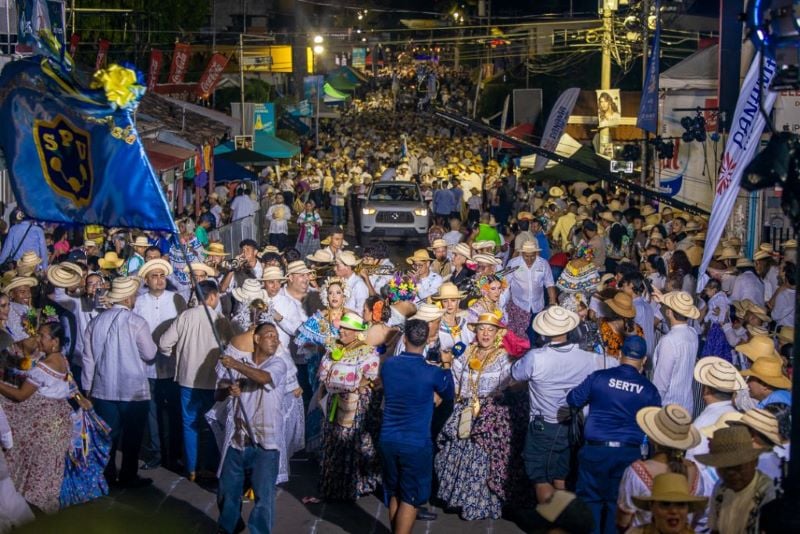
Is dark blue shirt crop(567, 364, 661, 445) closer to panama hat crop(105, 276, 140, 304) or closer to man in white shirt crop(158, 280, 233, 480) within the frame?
man in white shirt crop(158, 280, 233, 480)

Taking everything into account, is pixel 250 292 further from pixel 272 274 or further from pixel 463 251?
pixel 463 251

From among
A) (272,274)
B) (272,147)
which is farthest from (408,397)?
(272,147)

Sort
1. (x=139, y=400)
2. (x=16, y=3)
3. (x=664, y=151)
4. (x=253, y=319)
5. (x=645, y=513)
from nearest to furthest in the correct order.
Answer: (x=645, y=513) < (x=139, y=400) < (x=253, y=319) < (x=16, y=3) < (x=664, y=151)

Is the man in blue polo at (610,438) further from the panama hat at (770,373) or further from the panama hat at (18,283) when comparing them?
the panama hat at (18,283)

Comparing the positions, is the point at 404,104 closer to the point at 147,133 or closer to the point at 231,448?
the point at 147,133

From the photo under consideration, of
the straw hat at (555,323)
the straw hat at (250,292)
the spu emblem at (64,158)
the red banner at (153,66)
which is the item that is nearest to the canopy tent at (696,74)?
the red banner at (153,66)

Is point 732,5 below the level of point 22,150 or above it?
above

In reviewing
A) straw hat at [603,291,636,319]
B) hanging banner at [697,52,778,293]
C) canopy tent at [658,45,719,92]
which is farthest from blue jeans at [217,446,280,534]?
canopy tent at [658,45,719,92]

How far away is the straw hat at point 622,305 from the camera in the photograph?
10930 mm

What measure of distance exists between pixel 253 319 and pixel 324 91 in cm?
4822

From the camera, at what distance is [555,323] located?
878 cm

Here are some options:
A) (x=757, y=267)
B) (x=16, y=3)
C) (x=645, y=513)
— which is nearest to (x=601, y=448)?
(x=645, y=513)

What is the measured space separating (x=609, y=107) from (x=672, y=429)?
24.8 m

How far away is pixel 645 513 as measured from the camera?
6.59 metres
